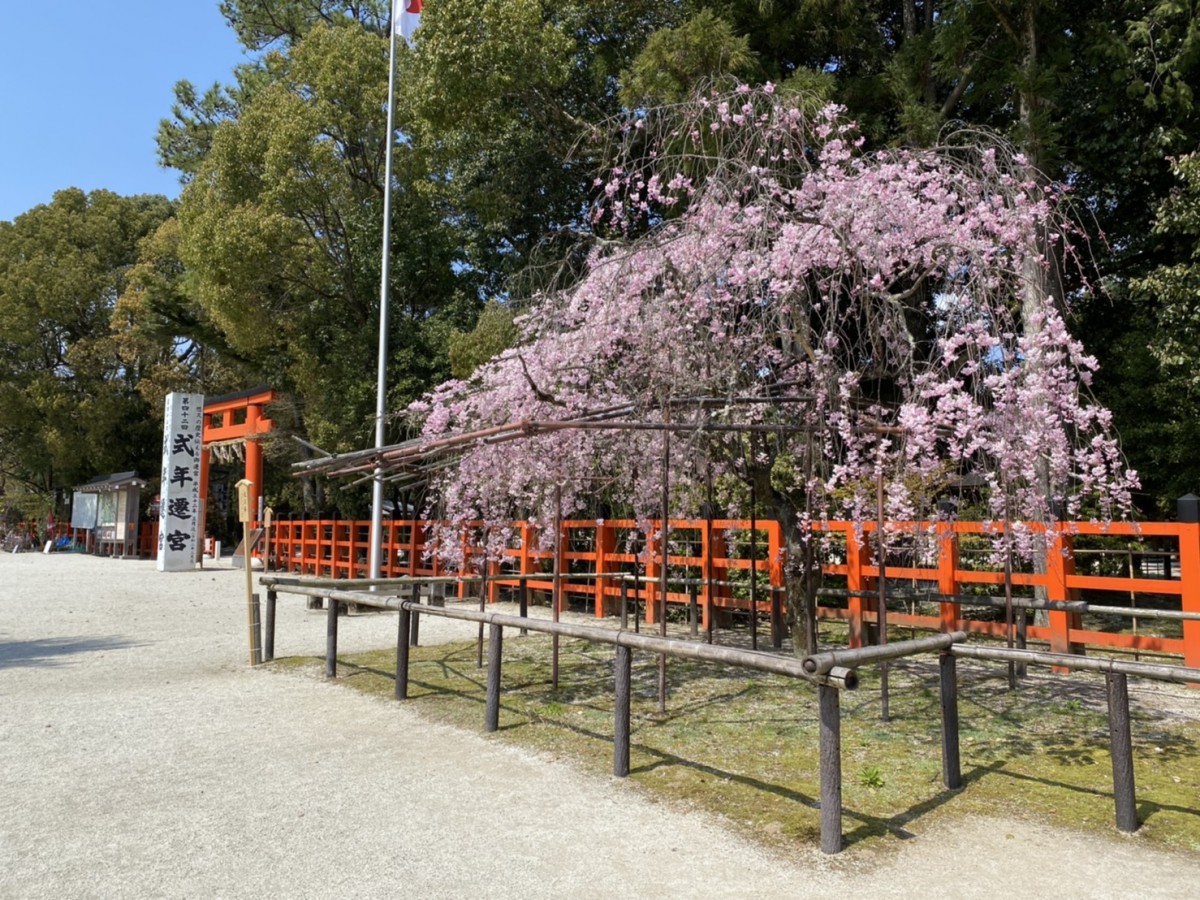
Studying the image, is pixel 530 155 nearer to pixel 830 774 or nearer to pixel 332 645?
pixel 332 645

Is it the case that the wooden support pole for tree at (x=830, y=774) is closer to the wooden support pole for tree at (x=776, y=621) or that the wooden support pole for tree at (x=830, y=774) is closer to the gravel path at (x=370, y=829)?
the gravel path at (x=370, y=829)

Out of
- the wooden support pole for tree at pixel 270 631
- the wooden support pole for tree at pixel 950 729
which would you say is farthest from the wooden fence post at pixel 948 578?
the wooden support pole for tree at pixel 270 631

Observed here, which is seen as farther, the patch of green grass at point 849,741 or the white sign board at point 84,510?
the white sign board at point 84,510

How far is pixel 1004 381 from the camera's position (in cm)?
500

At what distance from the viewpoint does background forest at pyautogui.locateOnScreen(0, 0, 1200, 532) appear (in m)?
10.5

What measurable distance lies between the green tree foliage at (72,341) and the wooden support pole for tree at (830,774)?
34193 mm

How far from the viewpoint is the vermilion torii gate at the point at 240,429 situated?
20.9 meters

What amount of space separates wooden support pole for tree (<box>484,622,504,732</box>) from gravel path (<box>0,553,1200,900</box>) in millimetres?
226

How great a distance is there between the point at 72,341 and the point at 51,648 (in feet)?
95.9

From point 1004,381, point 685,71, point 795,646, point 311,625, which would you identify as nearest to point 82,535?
point 311,625

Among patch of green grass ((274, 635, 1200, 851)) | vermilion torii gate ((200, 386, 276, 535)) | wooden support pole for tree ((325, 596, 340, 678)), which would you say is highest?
vermilion torii gate ((200, 386, 276, 535))

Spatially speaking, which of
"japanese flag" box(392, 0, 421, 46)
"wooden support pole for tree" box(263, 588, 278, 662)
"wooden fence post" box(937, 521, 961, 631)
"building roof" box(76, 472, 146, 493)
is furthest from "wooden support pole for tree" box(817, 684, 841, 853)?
"building roof" box(76, 472, 146, 493)

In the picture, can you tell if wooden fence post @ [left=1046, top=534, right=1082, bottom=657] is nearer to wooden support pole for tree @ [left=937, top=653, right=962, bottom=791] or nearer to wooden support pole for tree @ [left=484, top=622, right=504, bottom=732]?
wooden support pole for tree @ [left=937, top=653, right=962, bottom=791]

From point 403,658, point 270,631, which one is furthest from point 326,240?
point 403,658
